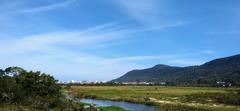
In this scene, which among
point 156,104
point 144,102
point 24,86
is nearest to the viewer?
point 24,86

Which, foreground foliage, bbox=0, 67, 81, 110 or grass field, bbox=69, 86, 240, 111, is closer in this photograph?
foreground foliage, bbox=0, 67, 81, 110

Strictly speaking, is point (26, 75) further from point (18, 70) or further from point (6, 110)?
point (6, 110)

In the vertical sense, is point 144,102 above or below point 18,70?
below

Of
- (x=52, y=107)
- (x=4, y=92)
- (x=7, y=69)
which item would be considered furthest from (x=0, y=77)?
(x=52, y=107)

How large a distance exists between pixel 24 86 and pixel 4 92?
285 inches

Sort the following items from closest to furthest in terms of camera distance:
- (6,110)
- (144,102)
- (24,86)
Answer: (6,110) < (24,86) < (144,102)

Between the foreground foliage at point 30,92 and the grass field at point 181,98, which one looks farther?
the grass field at point 181,98

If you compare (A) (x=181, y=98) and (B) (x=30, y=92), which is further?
(A) (x=181, y=98)

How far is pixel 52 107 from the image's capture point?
63.1m

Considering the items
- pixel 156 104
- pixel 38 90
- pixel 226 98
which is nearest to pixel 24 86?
pixel 38 90

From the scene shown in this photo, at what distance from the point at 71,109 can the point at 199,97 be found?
54.2 meters

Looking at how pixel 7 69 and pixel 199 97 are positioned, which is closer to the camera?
pixel 7 69

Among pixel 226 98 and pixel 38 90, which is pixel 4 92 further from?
pixel 226 98

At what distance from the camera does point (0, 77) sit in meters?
76.9
